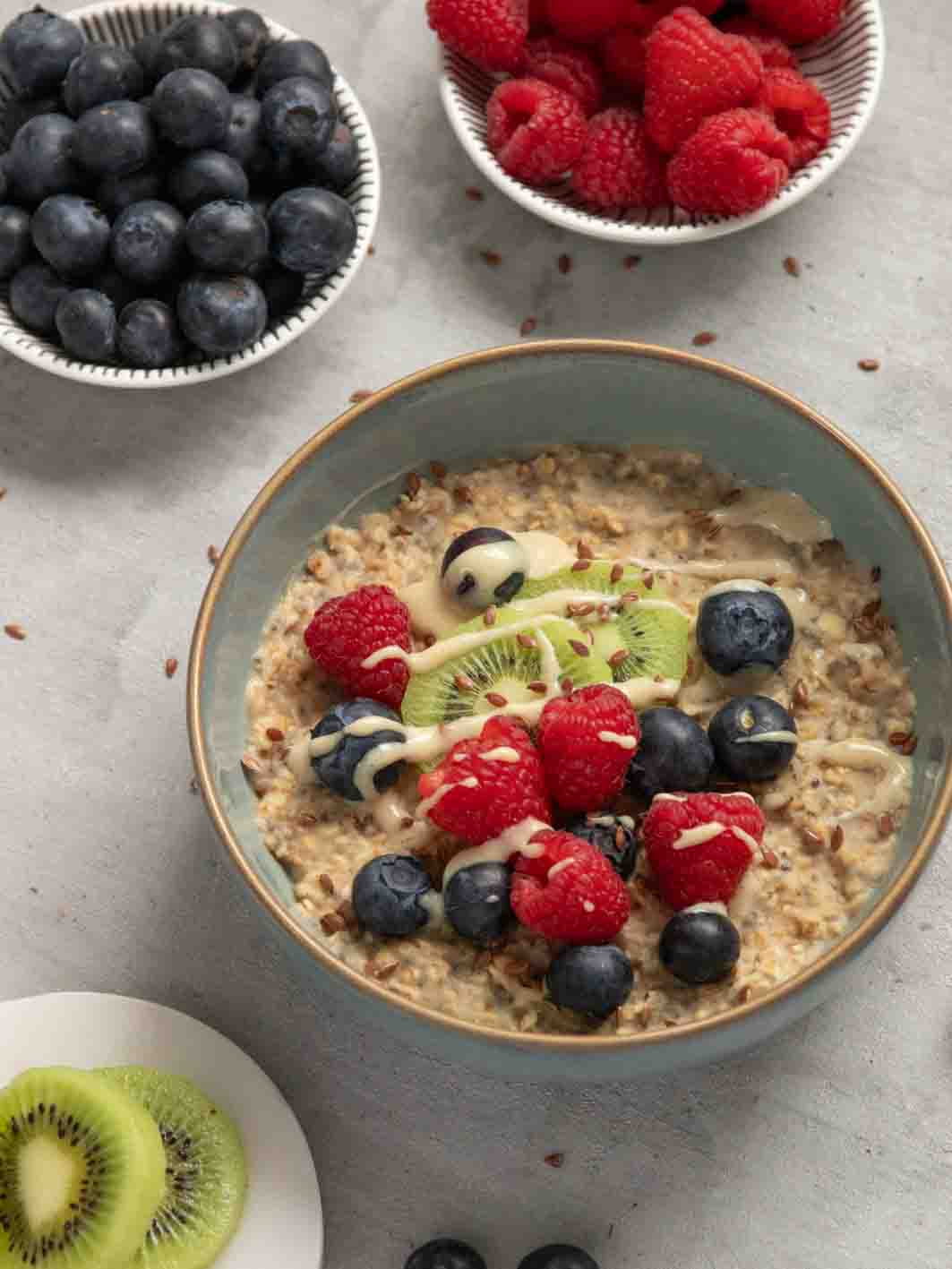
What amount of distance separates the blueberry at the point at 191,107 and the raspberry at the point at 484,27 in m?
0.29

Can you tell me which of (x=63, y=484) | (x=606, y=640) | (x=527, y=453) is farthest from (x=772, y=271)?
(x=63, y=484)

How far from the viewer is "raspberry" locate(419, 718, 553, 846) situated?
174cm

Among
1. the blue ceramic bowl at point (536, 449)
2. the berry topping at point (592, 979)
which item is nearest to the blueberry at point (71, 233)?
the blue ceramic bowl at point (536, 449)

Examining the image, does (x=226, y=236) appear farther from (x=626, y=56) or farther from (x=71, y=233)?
(x=626, y=56)

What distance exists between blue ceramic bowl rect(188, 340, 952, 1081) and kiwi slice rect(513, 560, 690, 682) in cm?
19

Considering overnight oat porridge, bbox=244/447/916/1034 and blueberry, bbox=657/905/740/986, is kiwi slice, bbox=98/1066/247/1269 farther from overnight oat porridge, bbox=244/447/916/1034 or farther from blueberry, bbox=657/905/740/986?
blueberry, bbox=657/905/740/986

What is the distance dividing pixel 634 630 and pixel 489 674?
0.16 metres

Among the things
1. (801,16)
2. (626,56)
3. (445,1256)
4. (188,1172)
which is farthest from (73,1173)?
(801,16)

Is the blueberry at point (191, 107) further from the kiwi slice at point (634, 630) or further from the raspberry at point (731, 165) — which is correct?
the kiwi slice at point (634, 630)

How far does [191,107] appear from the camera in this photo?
6.89ft

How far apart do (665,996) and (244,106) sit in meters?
1.16

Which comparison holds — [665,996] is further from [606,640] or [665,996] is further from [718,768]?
[606,640]

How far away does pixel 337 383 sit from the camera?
87.7 inches

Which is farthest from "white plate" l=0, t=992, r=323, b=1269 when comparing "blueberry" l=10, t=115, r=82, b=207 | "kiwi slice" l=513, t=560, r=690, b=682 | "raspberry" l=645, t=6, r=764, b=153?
"raspberry" l=645, t=6, r=764, b=153
